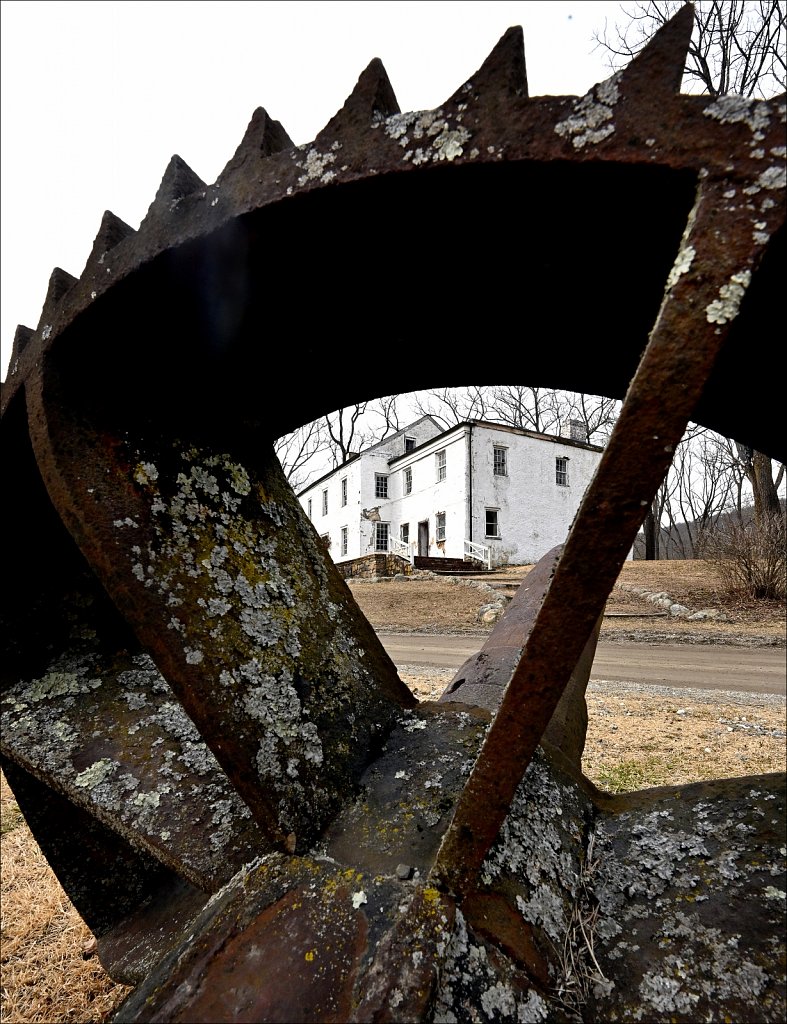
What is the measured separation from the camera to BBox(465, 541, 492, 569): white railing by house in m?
26.2

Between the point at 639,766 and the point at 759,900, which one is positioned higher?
the point at 759,900

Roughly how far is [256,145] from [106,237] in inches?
16.3

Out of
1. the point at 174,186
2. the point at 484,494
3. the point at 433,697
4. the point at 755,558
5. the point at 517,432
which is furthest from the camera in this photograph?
the point at 517,432

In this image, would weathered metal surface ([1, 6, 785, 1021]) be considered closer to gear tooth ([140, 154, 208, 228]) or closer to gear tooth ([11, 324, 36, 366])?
gear tooth ([140, 154, 208, 228])

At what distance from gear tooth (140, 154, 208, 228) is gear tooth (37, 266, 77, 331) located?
32 cm

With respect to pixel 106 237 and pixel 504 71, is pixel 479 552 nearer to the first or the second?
pixel 106 237

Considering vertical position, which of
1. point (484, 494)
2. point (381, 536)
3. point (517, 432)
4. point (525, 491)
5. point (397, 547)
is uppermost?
point (517, 432)

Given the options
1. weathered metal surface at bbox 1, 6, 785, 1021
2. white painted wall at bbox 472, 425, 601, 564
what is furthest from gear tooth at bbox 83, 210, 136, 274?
white painted wall at bbox 472, 425, 601, 564

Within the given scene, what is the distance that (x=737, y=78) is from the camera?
1745cm

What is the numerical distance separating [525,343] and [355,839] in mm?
1303

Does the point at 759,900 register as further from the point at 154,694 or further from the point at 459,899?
the point at 154,694

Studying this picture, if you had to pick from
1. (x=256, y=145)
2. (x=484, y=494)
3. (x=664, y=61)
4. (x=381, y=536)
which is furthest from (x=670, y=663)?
(x=381, y=536)

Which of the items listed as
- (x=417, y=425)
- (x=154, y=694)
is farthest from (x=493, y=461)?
(x=154, y=694)

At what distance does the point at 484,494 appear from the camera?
92.7ft
